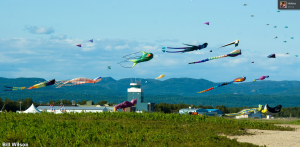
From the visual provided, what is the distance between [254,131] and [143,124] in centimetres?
1103

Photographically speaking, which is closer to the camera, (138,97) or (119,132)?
(119,132)

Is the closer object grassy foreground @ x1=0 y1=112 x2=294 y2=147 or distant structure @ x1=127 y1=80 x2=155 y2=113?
grassy foreground @ x1=0 y1=112 x2=294 y2=147

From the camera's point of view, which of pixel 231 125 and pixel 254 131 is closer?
pixel 254 131

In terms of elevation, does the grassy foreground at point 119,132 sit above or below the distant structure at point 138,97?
below

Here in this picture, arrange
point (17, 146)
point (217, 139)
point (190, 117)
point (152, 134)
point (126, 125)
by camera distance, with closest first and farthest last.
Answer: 1. point (17, 146)
2. point (217, 139)
3. point (152, 134)
4. point (126, 125)
5. point (190, 117)

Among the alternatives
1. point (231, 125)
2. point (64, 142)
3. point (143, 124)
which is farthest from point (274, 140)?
point (64, 142)

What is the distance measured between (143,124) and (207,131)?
708cm

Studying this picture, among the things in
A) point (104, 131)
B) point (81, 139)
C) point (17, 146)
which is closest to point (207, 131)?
point (104, 131)

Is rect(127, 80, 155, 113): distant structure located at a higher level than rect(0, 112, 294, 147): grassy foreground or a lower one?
higher

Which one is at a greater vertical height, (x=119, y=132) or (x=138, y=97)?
(x=138, y=97)

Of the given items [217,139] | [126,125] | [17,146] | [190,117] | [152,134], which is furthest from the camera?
[190,117]

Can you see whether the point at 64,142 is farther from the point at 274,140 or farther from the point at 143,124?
the point at 274,140

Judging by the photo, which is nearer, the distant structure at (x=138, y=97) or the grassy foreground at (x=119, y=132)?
the grassy foreground at (x=119, y=132)

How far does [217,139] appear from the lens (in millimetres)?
27344
